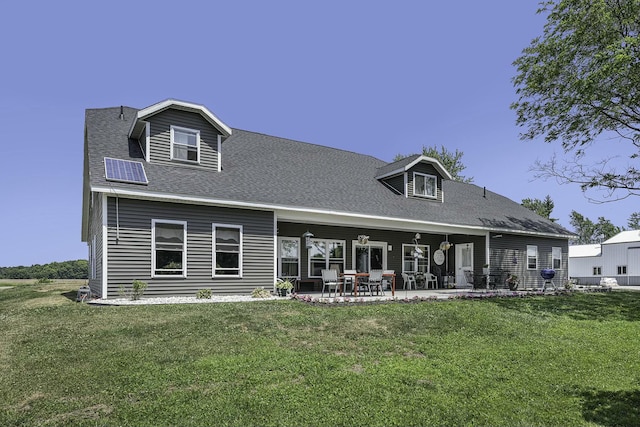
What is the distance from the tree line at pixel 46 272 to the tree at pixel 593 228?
3191 inches

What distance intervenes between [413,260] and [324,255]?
4.74 metres

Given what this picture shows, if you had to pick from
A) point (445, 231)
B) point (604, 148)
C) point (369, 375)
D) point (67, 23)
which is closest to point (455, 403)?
point (369, 375)

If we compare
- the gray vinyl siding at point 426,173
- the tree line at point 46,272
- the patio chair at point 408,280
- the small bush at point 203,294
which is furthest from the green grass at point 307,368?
the tree line at point 46,272

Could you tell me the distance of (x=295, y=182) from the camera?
51.5ft

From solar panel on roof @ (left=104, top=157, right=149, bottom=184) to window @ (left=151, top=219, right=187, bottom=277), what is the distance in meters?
1.32

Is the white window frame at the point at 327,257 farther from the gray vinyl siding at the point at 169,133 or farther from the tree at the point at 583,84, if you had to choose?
the tree at the point at 583,84

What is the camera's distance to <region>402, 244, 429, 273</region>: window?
18.6 meters

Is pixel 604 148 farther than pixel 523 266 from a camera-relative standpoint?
No

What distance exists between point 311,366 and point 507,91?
1774 centimetres

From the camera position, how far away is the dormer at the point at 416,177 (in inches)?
729

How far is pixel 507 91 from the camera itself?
19.0m

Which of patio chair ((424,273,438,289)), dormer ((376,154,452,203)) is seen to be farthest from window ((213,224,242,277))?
patio chair ((424,273,438,289))

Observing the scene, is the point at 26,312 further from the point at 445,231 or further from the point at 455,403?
the point at 445,231

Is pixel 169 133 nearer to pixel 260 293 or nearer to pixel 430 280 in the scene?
pixel 260 293
